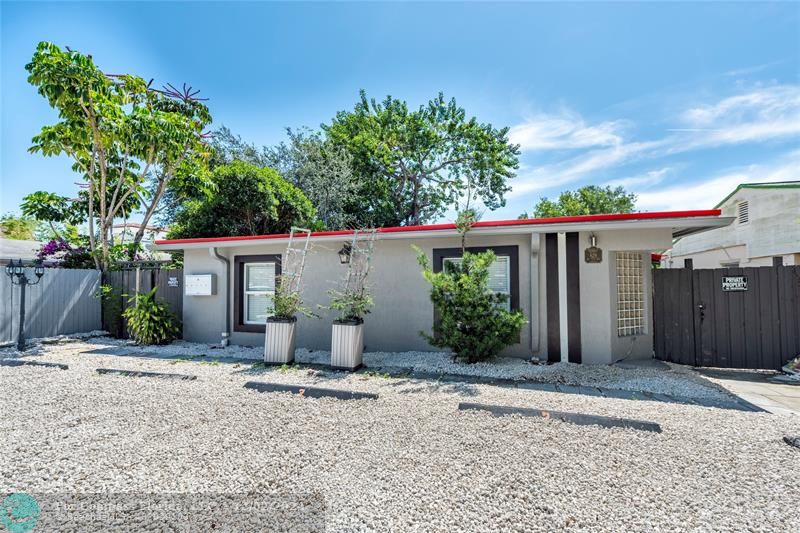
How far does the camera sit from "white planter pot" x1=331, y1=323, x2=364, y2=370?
614 centimetres

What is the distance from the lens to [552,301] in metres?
6.62

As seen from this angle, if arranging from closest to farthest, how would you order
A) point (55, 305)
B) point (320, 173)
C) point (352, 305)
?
point (352, 305), point (55, 305), point (320, 173)

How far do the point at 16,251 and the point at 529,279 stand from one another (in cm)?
2335

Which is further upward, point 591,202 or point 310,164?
point 591,202

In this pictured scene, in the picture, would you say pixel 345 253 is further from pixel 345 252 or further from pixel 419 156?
pixel 419 156

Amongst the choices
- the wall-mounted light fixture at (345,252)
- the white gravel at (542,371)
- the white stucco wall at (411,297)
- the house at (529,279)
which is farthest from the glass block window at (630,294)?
the wall-mounted light fixture at (345,252)

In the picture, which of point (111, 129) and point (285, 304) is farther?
point (111, 129)

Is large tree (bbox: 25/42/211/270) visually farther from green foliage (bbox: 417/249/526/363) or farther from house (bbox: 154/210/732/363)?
green foliage (bbox: 417/249/526/363)

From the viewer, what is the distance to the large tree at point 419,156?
2023 cm

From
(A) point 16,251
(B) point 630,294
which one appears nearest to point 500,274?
(B) point 630,294

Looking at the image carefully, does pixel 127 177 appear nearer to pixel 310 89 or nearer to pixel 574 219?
pixel 310 89

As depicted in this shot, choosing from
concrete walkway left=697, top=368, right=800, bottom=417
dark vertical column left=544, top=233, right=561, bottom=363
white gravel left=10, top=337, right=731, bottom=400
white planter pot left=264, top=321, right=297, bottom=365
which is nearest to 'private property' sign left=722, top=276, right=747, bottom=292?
concrete walkway left=697, top=368, right=800, bottom=417

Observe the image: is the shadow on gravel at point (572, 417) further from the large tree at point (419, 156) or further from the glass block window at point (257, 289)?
the large tree at point (419, 156)

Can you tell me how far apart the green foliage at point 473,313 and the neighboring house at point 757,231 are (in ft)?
38.5
